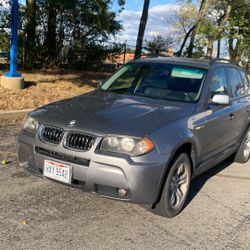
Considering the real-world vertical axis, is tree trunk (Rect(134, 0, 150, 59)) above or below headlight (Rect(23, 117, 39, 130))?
above

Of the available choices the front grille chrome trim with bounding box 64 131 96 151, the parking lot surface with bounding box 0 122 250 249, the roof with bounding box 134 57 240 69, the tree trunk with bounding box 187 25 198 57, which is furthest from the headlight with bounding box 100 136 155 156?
the tree trunk with bounding box 187 25 198 57

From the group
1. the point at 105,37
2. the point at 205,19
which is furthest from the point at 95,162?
the point at 205,19

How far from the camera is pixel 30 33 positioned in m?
16.0

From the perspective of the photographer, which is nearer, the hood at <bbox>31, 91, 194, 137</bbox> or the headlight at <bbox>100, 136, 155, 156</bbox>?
the headlight at <bbox>100, 136, 155, 156</bbox>

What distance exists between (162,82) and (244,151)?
227cm

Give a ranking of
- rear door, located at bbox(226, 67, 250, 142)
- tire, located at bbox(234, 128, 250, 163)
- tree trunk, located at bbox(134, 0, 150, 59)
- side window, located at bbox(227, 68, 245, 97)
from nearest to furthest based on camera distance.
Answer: rear door, located at bbox(226, 67, 250, 142) < side window, located at bbox(227, 68, 245, 97) < tire, located at bbox(234, 128, 250, 163) < tree trunk, located at bbox(134, 0, 150, 59)

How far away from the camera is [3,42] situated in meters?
15.4

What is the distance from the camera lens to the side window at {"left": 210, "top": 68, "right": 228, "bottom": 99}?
558 cm

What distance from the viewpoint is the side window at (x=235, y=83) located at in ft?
20.8

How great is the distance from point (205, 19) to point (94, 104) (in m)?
16.0

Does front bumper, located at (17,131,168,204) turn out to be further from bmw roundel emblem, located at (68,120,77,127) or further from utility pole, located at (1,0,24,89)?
utility pole, located at (1,0,24,89)

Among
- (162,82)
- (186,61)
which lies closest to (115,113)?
(162,82)

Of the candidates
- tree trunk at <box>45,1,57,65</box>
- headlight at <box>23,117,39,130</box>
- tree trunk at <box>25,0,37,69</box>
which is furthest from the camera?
tree trunk at <box>45,1,57,65</box>

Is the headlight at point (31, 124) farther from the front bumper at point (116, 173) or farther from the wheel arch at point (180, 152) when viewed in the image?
the wheel arch at point (180, 152)
